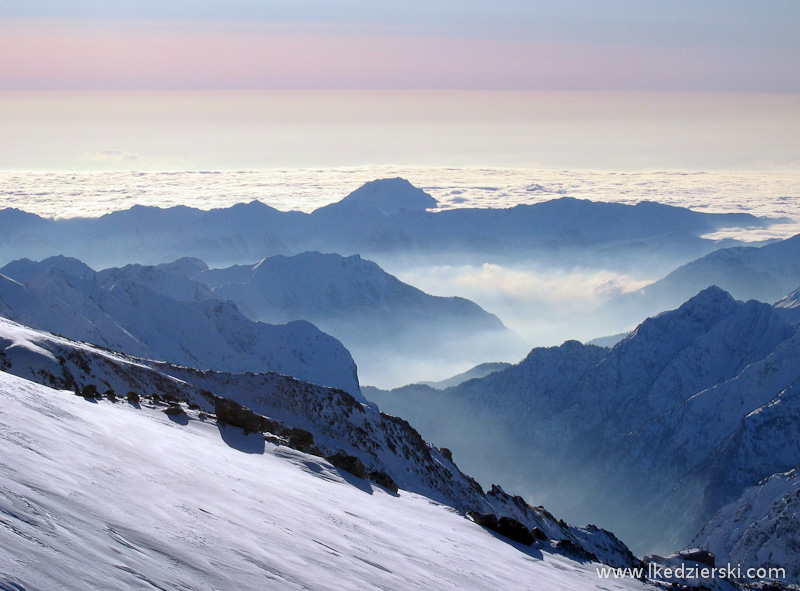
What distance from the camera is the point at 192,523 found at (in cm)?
2391

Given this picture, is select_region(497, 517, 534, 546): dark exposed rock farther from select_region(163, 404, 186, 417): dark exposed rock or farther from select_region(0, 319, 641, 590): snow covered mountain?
select_region(163, 404, 186, 417): dark exposed rock

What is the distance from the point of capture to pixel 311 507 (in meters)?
34.7

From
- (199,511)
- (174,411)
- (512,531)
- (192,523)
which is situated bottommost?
(512,531)

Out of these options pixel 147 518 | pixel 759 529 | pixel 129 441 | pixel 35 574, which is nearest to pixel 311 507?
pixel 129 441

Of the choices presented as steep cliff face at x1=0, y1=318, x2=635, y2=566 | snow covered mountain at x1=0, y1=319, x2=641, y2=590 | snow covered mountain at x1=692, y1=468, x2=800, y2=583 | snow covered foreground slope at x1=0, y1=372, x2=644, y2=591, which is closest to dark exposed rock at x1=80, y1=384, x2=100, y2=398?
snow covered mountain at x1=0, y1=319, x2=641, y2=590

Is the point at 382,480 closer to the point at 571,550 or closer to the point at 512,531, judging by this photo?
the point at 512,531

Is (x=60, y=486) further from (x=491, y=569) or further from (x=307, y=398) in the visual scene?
(x=307, y=398)

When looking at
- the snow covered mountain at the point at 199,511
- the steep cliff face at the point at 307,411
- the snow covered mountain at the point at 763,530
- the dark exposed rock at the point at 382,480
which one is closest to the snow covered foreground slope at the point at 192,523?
the snow covered mountain at the point at 199,511

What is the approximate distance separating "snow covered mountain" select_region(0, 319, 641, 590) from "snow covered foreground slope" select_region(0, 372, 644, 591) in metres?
0.08

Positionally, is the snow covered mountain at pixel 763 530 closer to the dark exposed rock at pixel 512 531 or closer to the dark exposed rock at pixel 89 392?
the dark exposed rock at pixel 512 531

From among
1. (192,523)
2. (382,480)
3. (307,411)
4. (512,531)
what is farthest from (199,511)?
(307,411)

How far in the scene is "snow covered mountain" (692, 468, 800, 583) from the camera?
476 feet

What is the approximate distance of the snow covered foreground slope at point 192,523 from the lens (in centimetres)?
1795

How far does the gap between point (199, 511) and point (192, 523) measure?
1.90 meters
